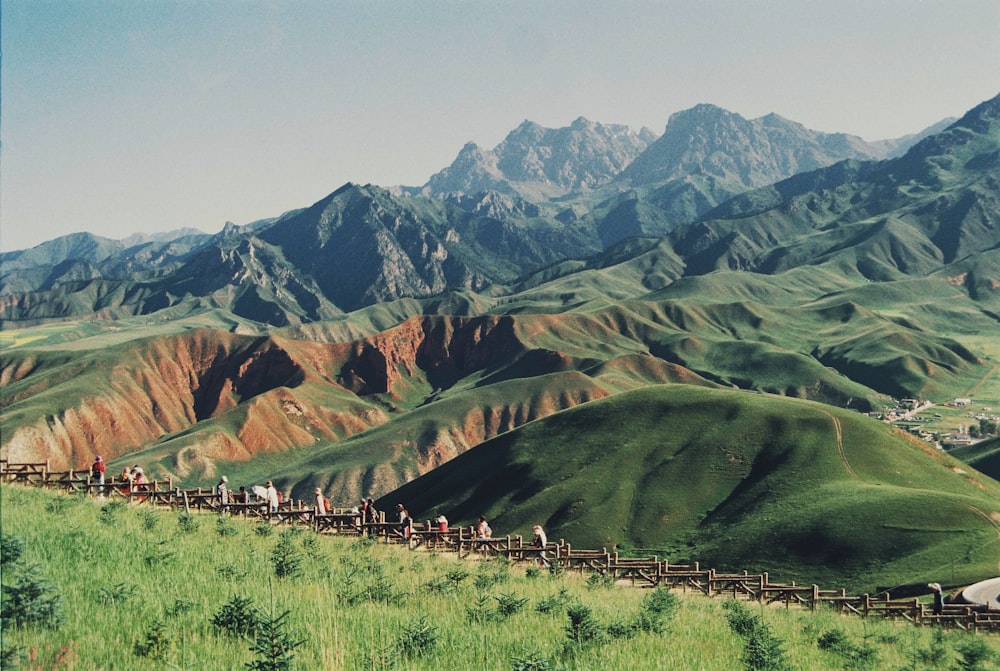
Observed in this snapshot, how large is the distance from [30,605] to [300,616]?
5.04 meters

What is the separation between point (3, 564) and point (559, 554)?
37569mm

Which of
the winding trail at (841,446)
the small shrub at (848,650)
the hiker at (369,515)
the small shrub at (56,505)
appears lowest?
the winding trail at (841,446)

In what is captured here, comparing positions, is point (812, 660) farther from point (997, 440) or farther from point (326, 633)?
point (997, 440)

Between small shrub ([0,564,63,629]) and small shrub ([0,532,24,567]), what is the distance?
3042 mm

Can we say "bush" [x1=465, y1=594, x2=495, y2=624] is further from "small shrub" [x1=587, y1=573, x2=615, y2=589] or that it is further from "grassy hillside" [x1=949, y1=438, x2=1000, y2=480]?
"grassy hillside" [x1=949, y1=438, x2=1000, y2=480]

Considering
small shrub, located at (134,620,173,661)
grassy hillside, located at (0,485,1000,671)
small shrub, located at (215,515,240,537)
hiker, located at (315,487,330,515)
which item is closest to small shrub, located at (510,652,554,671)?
grassy hillside, located at (0,485,1000,671)

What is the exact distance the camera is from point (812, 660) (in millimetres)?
22188

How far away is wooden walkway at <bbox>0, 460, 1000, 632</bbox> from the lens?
46.4 meters

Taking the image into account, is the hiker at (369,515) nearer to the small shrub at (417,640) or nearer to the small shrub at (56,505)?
the small shrub at (56,505)

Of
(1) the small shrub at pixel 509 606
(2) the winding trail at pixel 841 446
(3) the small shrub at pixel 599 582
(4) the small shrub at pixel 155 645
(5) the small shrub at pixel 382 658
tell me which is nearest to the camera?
(4) the small shrub at pixel 155 645

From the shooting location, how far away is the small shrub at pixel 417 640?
50.0ft

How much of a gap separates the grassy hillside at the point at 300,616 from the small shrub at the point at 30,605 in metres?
0.04

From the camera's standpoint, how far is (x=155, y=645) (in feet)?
43.8

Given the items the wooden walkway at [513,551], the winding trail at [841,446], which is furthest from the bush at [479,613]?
the winding trail at [841,446]
